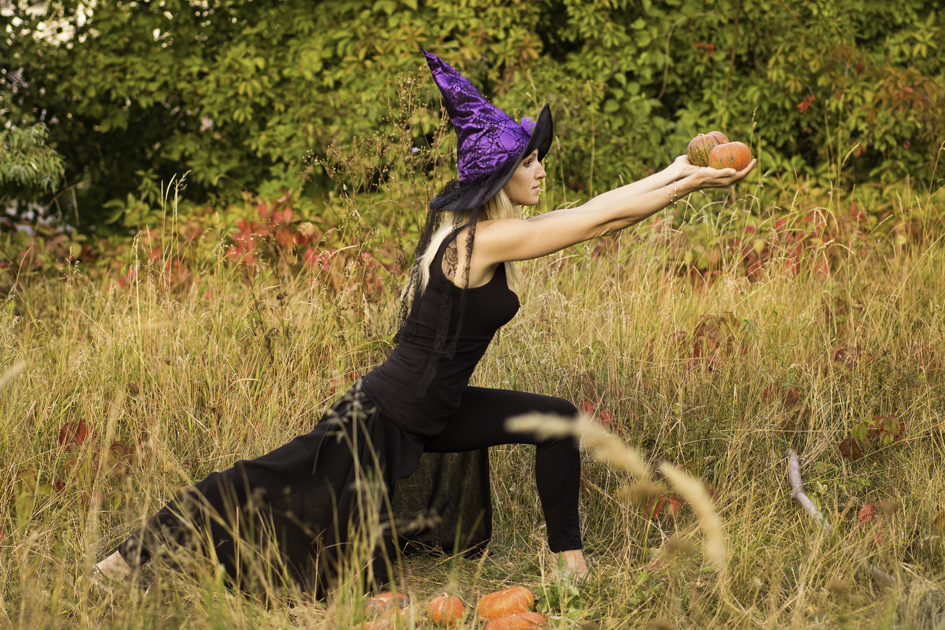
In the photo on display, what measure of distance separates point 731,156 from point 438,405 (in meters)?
1.16

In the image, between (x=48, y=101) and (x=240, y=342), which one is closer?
(x=240, y=342)

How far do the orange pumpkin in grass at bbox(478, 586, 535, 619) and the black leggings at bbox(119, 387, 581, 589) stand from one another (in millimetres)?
272

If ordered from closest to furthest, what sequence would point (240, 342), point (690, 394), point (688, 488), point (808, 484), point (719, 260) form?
point (688, 488)
point (808, 484)
point (690, 394)
point (240, 342)
point (719, 260)

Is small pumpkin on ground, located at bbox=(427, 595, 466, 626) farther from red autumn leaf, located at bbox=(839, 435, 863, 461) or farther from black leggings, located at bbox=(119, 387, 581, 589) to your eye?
red autumn leaf, located at bbox=(839, 435, 863, 461)

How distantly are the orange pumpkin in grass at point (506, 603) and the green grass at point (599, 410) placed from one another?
8 centimetres

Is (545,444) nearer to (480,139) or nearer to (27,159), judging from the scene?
(480,139)

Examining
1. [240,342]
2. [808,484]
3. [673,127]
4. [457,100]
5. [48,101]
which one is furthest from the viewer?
[48,101]

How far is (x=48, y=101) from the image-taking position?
267 inches

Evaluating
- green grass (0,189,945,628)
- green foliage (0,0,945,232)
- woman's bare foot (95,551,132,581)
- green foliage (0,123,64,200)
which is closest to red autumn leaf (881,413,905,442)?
green grass (0,189,945,628)

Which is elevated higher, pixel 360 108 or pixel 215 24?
pixel 215 24

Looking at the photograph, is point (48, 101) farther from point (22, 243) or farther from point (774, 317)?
point (774, 317)

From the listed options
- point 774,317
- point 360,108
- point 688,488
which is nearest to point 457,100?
point 688,488

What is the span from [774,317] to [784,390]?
0.57 meters

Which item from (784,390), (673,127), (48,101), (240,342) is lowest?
(784,390)
